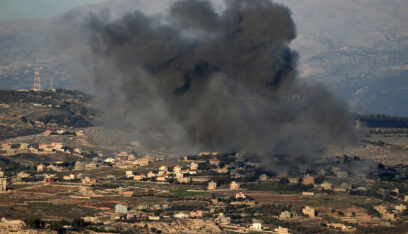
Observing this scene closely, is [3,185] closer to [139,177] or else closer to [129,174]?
[139,177]

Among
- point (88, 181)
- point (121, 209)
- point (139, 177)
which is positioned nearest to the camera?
point (121, 209)

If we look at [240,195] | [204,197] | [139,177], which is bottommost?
[204,197]


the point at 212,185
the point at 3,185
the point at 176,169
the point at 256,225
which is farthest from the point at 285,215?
the point at 3,185

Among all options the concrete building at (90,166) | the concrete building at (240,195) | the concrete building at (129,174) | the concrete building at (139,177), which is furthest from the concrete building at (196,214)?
the concrete building at (90,166)

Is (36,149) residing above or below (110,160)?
above

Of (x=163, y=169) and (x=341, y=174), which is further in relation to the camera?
(x=163, y=169)

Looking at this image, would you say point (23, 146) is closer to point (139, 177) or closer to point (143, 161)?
point (143, 161)

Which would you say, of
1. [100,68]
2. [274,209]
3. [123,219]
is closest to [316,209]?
[274,209]

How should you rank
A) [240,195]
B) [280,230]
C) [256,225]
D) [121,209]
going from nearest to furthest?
1. [280,230]
2. [256,225]
3. [121,209]
4. [240,195]

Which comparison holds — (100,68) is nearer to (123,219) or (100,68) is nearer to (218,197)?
(218,197)

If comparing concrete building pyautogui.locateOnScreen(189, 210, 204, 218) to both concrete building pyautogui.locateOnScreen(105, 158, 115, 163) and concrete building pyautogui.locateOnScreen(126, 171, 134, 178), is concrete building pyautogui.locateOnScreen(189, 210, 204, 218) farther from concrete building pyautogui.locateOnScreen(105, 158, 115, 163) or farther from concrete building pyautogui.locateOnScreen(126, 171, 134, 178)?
concrete building pyautogui.locateOnScreen(105, 158, 115, 163)
